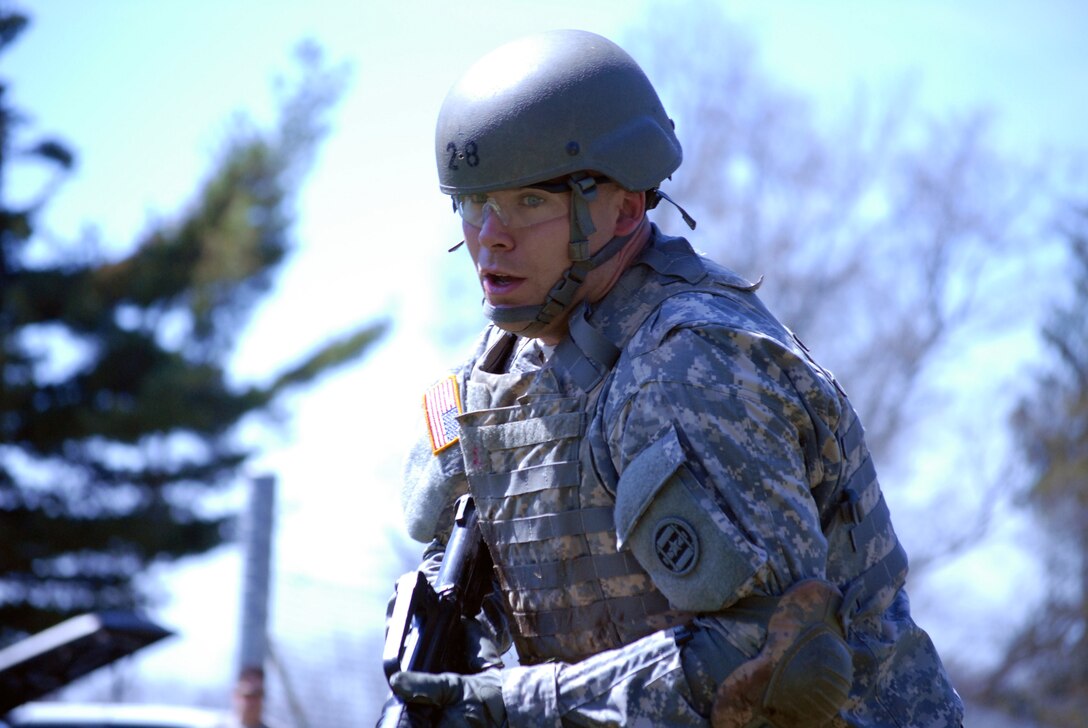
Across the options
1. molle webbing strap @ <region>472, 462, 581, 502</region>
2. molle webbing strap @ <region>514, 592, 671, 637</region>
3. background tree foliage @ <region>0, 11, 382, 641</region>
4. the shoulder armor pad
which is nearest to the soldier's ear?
molle webbing strap @ <region>472, 462, 581, 502</region>

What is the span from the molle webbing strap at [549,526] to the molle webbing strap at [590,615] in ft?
0.55

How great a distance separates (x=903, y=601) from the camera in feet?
11.3

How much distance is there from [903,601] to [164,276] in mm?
17009

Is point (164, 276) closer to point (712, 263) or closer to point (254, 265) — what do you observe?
point (254, 265)

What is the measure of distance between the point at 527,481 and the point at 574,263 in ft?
1.71

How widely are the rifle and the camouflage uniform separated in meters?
0.07

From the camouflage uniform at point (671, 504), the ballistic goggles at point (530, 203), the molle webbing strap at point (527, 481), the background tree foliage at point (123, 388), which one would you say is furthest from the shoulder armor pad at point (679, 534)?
the background tree foliage at point (123, 388)

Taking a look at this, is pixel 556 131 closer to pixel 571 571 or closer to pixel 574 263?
pixel 574 263

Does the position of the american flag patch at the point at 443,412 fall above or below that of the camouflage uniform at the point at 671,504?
above

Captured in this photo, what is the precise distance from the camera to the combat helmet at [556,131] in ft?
11.4

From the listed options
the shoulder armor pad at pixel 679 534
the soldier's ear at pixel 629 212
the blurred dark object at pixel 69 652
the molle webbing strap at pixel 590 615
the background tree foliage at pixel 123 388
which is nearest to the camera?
the shoulder armor pad at pixel 679 534

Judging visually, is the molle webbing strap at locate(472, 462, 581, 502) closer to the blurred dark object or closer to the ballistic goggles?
the ballistic goggles

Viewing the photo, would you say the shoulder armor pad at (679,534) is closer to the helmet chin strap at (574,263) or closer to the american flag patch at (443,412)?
the helmet chin strap at (574,263)

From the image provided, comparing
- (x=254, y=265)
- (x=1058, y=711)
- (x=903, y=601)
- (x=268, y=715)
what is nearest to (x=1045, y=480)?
(x=1058, y=711)
